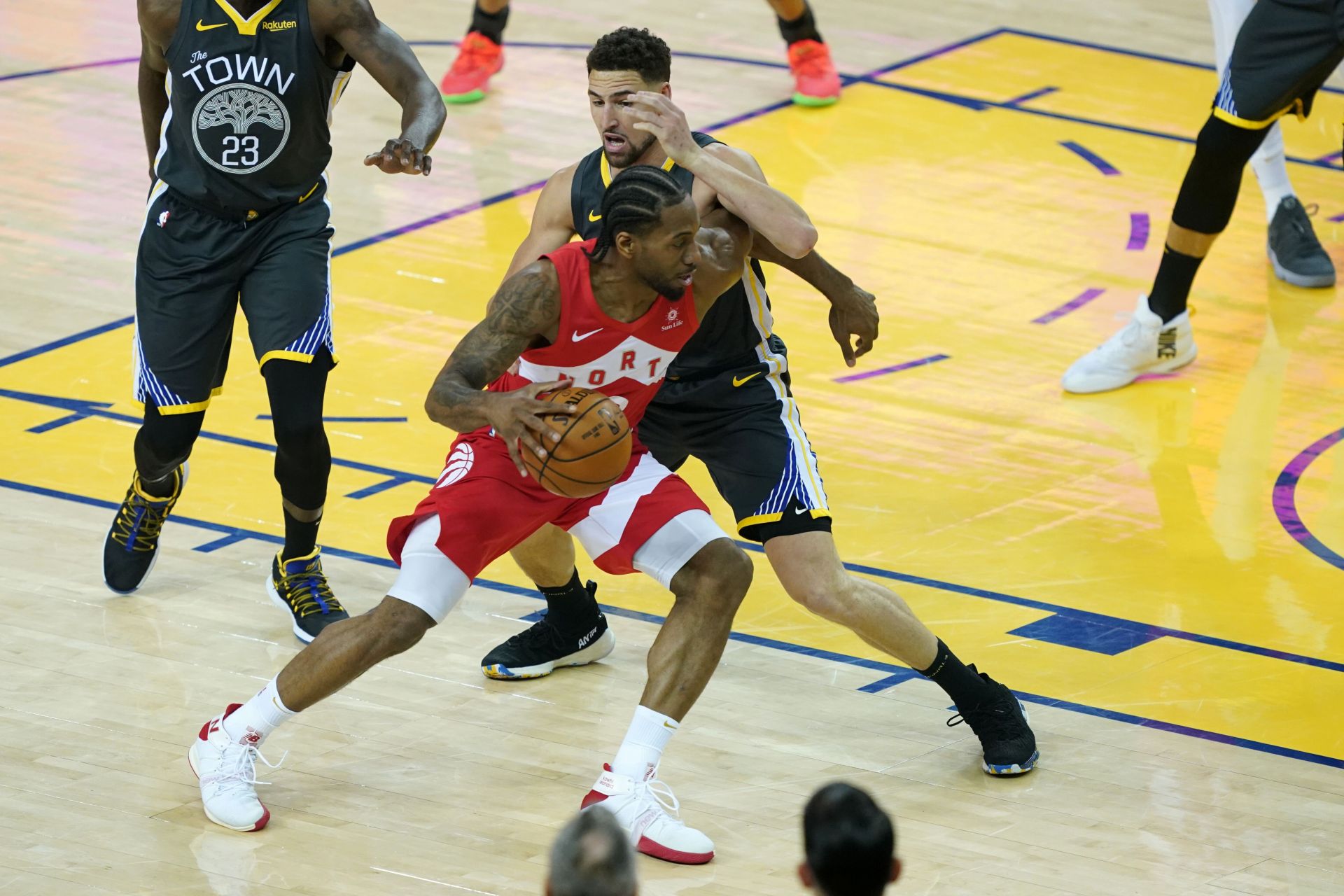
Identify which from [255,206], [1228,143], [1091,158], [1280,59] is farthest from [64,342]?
[1091,158]

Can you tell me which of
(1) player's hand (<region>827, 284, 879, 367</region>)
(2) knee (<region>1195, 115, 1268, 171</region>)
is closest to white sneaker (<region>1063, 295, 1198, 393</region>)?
(2) knee (<region>1195, 115, 1268, 171</region>)

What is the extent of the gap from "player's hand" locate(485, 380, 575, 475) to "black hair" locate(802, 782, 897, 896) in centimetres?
157

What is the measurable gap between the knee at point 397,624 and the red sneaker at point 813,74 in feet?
24.2

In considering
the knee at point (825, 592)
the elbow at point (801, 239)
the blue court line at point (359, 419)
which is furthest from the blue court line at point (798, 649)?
the elbow at point (801, 239)

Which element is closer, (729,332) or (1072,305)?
(729,332)

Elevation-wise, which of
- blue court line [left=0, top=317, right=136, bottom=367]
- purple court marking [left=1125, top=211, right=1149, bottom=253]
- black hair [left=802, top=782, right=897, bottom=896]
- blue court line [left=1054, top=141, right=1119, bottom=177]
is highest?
black hair [left=802, top=782, right=897, bottom=896]

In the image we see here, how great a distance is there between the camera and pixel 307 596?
6.01 metres

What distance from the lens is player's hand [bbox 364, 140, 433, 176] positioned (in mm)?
5305

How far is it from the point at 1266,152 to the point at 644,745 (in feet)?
19.7

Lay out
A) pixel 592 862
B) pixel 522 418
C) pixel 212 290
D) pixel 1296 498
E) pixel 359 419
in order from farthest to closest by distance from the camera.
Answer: pixel 359 419, pixel 1296 498, pixel 212 290, pixel 522 418, pixel 592 862

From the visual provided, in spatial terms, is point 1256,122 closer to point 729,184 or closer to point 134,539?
point 729,184

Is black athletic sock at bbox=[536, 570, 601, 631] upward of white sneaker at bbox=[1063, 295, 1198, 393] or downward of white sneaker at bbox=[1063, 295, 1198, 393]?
upward

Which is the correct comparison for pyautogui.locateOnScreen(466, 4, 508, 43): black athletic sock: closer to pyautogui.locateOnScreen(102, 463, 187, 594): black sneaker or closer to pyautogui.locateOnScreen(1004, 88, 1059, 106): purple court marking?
pyautogui.locateOnScreen(1004, 88, 1059, 106): purple court marking

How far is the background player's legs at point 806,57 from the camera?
11562mm
